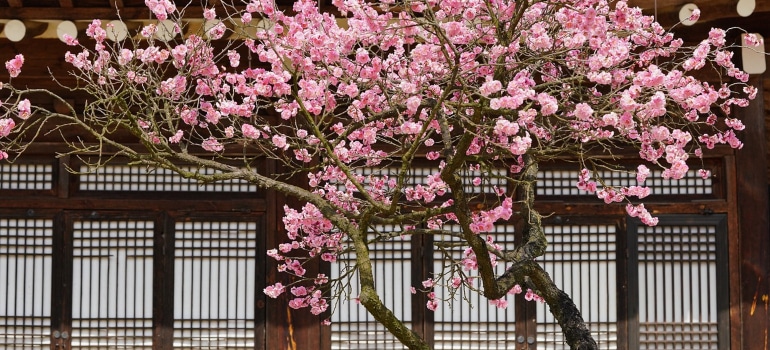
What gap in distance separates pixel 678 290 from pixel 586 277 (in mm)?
638

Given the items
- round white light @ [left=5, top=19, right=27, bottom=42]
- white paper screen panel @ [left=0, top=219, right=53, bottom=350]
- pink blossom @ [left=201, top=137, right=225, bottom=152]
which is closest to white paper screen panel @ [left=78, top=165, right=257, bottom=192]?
white paper screen panel @ [left=0, top=219, right=53, bottom=350]

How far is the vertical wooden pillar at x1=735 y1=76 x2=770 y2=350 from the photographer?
7523 mm

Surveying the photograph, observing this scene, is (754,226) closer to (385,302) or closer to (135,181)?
(385,302)

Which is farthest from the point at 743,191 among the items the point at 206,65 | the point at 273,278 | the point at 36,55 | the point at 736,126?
the point at 36,55

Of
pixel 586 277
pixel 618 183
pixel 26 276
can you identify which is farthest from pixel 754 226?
pixel 26 276

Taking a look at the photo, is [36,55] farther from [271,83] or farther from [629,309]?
[629,309]

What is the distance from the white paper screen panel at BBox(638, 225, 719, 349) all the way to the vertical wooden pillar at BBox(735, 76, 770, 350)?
21 cm

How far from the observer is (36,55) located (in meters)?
7.70

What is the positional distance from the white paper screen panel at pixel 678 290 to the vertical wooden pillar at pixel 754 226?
0.69 feet

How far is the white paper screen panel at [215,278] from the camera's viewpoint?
308 inches

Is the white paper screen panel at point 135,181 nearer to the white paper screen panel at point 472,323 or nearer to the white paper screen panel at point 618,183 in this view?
the white paper screen panel at point 472,323

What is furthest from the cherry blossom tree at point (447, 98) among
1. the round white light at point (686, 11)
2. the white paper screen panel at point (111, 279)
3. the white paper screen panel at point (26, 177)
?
the white paper screen panel at point (26, 177)

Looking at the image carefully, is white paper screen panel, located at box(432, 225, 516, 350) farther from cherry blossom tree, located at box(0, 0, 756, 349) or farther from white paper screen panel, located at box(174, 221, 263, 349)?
white paper screen panel, located at box(174, 221, 263, 349)

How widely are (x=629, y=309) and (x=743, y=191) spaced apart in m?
1.13
